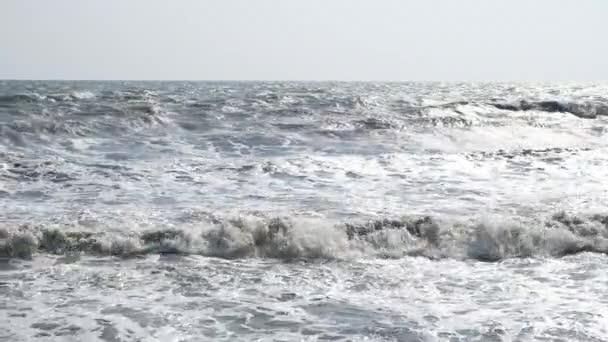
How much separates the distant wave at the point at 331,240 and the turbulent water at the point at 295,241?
0.09ft

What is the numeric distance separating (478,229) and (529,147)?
11.1 m

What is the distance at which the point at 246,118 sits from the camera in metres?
22.8

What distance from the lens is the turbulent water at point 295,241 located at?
204 inches

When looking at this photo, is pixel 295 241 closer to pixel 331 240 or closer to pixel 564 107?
pixel 331 240

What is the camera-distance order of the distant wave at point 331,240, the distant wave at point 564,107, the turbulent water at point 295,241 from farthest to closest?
the distant wave at point 564,107
the distant wave at point 331,240
the turbulent water at point 295,241

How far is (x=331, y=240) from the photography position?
25.6ft

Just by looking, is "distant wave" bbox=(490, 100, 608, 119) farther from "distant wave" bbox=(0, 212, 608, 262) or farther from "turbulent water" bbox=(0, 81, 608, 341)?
"distant wave" bbox=(0, 212, 608, 262)

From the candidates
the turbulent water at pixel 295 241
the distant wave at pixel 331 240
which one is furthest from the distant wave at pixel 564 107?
the distant wave at pixel 331 240

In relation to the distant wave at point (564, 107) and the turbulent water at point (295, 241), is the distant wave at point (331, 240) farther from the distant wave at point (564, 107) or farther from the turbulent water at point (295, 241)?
the distant wave at point (564, 107)

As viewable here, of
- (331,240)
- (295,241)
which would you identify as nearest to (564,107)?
(331,240)

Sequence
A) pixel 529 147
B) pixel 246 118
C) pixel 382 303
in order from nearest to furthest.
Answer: pixel 382 303 < pixel 529 147 < pixel 246 118

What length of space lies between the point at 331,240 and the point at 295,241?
1.46 feet

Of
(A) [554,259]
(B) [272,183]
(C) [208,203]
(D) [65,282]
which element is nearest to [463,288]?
(A) [554,259]

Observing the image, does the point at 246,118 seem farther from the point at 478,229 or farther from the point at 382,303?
the point at 382,303
